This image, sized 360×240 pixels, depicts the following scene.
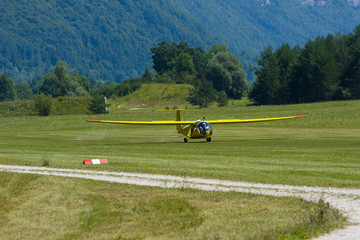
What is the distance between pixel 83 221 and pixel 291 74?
99.8m

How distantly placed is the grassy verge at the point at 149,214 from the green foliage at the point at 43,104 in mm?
84421

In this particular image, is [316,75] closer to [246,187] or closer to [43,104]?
[43,104]

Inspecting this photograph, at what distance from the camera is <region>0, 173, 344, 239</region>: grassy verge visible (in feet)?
43.1

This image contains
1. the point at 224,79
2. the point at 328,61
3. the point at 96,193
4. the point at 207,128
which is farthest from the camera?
the point at 224,79

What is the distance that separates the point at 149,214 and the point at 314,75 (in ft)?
305

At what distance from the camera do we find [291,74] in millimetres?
111188

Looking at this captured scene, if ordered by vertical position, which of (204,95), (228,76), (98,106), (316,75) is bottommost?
(98,106)

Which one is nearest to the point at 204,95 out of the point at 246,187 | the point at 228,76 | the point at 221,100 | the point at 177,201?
the point at 221,100

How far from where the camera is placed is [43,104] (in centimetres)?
10256

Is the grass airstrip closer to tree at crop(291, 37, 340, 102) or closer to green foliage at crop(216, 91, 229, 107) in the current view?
tree at crop(291, 37, 340, 102)

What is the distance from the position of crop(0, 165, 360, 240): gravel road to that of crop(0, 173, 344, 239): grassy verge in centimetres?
59

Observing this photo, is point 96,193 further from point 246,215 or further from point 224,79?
point 224,79

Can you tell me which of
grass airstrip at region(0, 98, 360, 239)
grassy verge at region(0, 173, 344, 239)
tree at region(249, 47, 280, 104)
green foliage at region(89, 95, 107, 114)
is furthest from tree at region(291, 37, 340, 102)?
grassy verge at region(0, 173, 344, 239)

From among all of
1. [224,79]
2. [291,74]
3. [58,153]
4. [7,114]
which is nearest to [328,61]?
[291,74]
